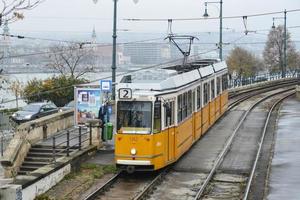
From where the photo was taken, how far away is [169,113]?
18.0 m

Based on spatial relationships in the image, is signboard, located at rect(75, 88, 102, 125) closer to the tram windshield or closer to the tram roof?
the tram roof

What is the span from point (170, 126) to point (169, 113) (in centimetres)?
42

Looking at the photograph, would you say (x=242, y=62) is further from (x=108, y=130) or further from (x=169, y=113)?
A: (x=169, y=113)

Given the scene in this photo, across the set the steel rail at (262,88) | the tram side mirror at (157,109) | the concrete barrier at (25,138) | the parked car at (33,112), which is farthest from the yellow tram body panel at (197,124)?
the steel rail at (262,88)

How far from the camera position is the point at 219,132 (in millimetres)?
26406

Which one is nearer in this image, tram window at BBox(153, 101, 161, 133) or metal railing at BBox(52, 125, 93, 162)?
tram window at BBox(153, 101, 161, 133)

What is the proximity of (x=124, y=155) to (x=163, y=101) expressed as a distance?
79.3 inches

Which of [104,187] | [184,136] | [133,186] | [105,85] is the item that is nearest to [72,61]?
[105,85]

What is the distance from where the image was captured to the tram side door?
58.4ft

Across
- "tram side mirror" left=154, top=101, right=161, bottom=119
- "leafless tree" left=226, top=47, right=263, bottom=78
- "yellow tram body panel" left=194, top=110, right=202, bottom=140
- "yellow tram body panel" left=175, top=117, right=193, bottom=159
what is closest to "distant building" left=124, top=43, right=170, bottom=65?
"yellow tram body panel" left=194, top=110, right=202, bottom=140

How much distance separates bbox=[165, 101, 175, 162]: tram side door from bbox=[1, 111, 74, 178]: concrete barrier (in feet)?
17.3

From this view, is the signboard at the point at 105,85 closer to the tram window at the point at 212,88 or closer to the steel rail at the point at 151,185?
the steel rail at the point at 151,185

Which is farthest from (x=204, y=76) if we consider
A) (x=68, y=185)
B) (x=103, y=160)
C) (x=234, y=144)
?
(x=68, y=185)

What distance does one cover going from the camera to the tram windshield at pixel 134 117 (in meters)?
A: 17.1
